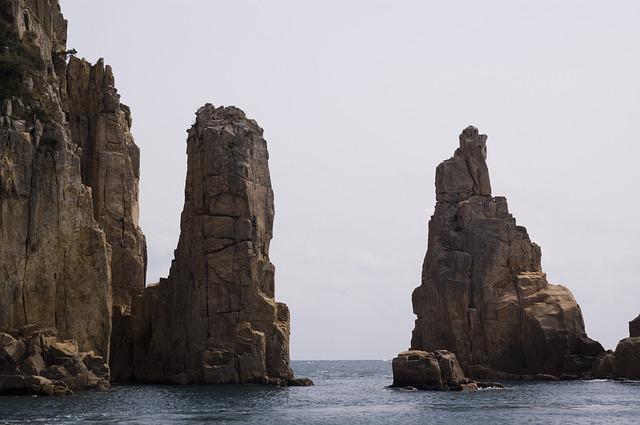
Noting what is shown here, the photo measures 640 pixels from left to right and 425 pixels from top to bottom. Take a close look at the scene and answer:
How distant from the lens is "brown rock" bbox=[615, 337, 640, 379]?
117m

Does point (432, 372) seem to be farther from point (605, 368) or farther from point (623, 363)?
point (605, 368)

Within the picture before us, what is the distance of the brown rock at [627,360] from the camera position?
116875 mm

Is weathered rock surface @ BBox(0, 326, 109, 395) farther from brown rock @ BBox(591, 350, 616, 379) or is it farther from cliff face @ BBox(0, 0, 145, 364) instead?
brown rock @ BBox(591, 350, 616, 379)

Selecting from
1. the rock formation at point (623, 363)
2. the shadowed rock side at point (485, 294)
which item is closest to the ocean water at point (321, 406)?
the rock formation at point (623, 363)

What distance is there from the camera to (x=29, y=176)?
297 ft

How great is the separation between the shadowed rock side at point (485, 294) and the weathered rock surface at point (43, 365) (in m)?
46.5

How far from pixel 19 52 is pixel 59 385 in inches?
1150

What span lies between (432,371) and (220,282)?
67.6ft

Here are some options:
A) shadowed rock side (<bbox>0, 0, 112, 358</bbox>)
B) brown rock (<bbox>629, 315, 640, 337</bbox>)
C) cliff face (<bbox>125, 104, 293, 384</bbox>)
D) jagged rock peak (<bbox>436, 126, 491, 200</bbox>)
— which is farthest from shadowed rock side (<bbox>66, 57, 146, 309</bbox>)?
brown rock (<bbox>629, 315, 640, 337</bbox>)

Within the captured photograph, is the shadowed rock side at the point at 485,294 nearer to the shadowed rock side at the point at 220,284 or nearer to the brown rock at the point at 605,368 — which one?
the brown rock at the point at 605,368

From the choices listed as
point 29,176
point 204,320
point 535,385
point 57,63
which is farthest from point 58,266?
point 535,385

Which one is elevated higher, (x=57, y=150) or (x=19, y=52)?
(x=19, y=52)

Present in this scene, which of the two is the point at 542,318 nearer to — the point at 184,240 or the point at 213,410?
the point at 184,240

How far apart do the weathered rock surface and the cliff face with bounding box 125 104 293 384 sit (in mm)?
16530
